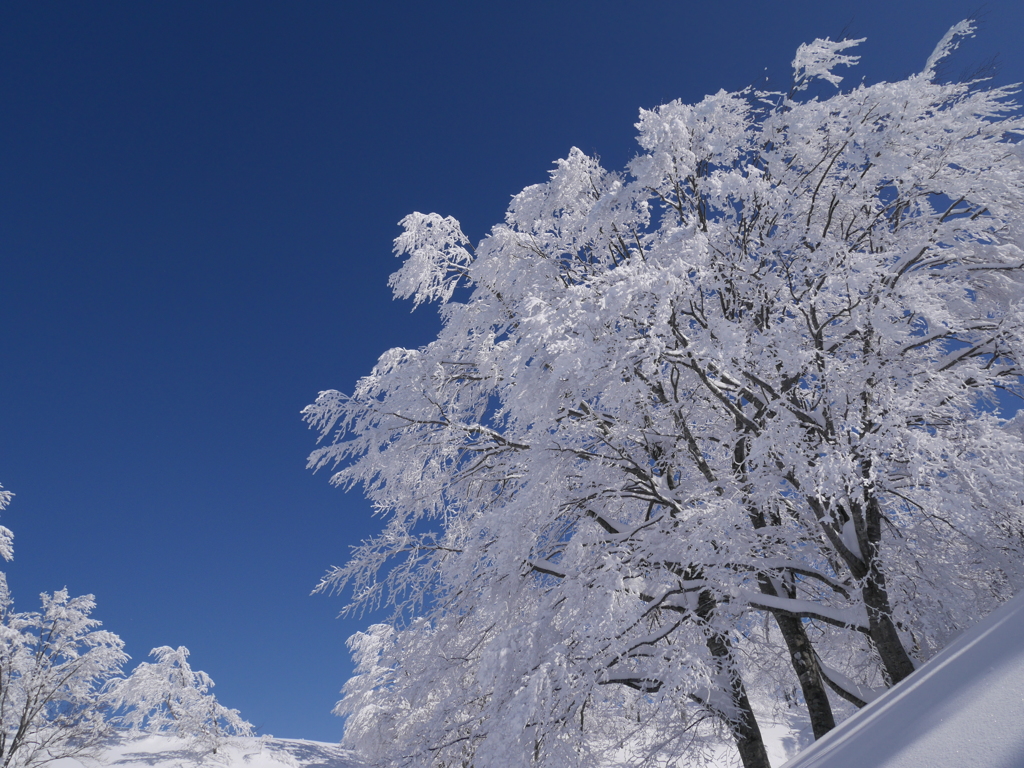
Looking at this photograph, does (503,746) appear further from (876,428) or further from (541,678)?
(876,428)

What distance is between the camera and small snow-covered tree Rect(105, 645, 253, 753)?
19453 millimetres

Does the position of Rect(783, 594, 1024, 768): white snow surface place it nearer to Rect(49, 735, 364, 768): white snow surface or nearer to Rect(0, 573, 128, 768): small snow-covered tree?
Rect(0, 573, 128, 768): small snow-covered tree

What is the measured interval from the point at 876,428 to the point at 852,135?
3109 mm

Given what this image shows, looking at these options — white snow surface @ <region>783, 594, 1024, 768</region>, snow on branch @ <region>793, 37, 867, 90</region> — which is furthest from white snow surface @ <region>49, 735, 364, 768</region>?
snow on branch @ <region>793, 37, 867, 90</region>

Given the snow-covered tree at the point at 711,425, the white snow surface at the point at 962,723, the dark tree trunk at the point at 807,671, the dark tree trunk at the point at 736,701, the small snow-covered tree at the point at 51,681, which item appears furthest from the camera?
the small snow-covered tree at the point at 51,681

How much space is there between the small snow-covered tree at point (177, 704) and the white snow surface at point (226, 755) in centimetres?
37

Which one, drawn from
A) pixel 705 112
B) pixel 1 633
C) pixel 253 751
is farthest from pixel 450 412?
pixel 253 751

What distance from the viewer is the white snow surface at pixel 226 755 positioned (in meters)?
18.9

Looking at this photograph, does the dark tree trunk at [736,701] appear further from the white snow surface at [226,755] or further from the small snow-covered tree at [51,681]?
the white snow surface at [226,755]

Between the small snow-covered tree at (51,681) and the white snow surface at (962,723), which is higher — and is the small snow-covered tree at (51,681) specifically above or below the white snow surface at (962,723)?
above

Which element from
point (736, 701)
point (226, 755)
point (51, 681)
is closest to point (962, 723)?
point (736, 701)

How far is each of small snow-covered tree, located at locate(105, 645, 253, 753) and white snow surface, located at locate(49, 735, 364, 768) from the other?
369 millimetres

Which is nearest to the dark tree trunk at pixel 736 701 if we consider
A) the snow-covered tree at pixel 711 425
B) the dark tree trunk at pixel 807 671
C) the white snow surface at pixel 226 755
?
the snow-covered tree at pixel 711 425

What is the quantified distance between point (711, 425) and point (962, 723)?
21.4 ft
